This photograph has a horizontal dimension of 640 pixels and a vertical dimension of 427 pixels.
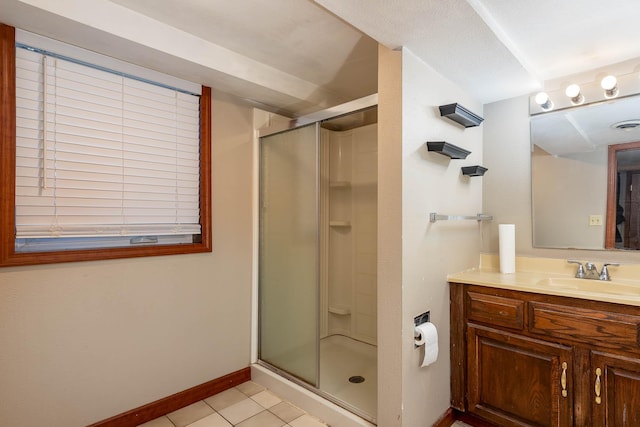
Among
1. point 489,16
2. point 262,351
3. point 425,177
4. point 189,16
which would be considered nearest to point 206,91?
point 189,16

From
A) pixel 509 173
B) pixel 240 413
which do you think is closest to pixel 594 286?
pixel 509 173

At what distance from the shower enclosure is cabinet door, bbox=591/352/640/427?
1.10m

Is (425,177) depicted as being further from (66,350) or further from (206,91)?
(66,350)

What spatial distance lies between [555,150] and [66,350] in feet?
10.2

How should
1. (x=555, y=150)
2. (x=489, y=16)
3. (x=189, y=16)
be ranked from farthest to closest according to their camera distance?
(x=555, y=150), (x=189, y=16), (x=489, y=16)

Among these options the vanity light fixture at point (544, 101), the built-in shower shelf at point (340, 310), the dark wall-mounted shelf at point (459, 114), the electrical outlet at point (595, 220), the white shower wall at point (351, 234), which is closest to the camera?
the dark wall-mounted shelf at point (459, 114)

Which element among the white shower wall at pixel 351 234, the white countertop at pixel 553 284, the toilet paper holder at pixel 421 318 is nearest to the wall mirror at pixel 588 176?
the white countertop at pixel 553 284

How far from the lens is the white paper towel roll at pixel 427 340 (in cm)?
174

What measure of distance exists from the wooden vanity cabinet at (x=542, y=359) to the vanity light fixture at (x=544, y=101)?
1.25m

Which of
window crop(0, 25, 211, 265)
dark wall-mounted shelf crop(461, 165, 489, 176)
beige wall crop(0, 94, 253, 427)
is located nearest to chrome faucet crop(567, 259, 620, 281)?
dark wall-mounted shelf crop(461, 165, 489, 176)

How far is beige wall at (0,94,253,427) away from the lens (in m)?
1.61

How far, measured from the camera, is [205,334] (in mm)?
2281

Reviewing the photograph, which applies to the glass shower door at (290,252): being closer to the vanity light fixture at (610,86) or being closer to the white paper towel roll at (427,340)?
the white paper towel roll at (427,340)

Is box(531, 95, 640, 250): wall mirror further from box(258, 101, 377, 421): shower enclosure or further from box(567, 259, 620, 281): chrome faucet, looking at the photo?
box(258, 101, 377, 421): shower enclosure
